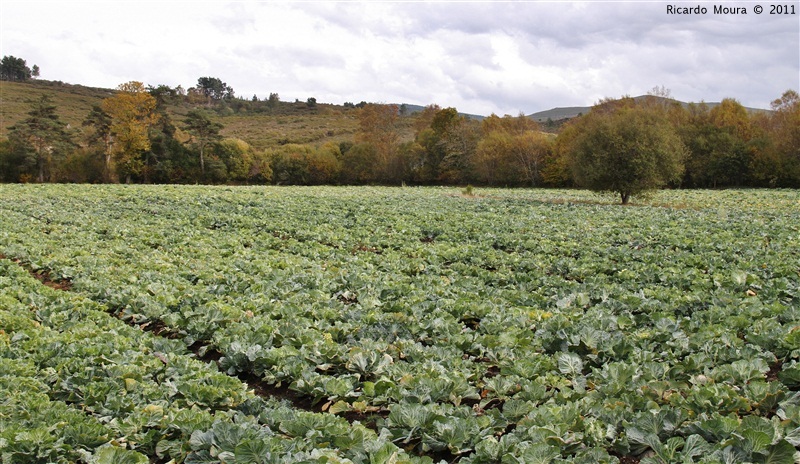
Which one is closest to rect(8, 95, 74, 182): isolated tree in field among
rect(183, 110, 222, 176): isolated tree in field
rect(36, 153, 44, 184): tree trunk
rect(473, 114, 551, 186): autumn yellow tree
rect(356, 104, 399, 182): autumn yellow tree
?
rect(36, 153, 44, 184): tree trunk

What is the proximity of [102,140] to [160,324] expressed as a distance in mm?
65943

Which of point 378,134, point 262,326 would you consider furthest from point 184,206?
point 378,134

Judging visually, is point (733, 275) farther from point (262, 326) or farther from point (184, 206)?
point (184, 206)

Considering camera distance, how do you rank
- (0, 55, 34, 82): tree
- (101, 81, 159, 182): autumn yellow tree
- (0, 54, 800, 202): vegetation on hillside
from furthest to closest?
(0, 55, 34, 82): tree < (101, 81, 159, 182): autumn yellow tree < (0, 54, 800, 202): vegetation on hillside

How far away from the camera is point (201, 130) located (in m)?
69.2

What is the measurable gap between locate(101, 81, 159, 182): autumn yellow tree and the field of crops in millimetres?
54032

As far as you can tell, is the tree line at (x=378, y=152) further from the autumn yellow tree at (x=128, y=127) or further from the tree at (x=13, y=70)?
the tree at (x=13, y=70)

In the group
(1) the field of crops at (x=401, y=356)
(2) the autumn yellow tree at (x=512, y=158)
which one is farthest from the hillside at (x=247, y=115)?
(1) the field of crops at (x=401, y=356)

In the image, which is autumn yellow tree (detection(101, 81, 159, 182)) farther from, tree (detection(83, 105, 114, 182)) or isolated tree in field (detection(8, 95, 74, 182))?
isolated tree in field (detection(8, 95, 74, 182))

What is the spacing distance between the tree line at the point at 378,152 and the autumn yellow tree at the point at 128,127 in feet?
0.40

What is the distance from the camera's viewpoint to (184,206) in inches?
1051

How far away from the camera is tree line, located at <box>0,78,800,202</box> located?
188ft

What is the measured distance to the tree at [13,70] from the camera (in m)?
160

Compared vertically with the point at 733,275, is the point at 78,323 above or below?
below
